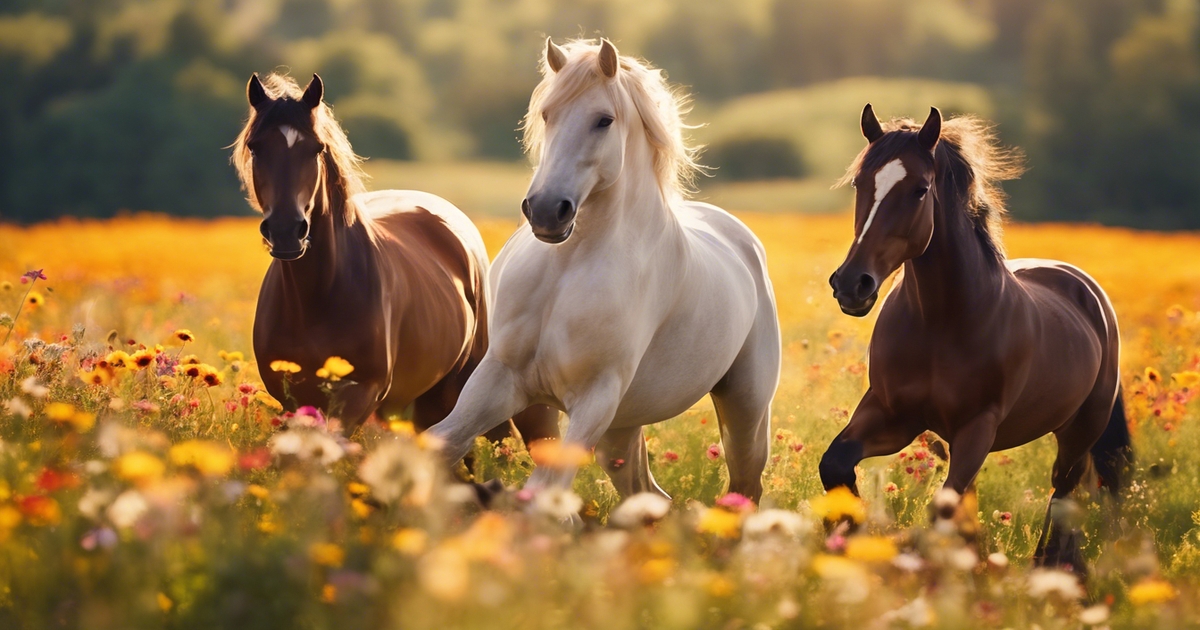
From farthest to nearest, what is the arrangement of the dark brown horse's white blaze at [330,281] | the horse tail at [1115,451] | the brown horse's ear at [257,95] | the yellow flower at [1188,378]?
the yellow flower at [1188,378]
the horse tail at [1115,451]
the brown horse's ear at [257,95]
the dark brown horse's white blaze at [330,281]

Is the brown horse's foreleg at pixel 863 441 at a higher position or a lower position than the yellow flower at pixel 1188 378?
lower

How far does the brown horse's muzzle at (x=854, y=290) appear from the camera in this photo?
15.5 feet

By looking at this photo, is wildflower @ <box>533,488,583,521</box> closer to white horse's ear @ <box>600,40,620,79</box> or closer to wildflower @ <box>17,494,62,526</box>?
wildflower @ <box>17,494,62,526</box>

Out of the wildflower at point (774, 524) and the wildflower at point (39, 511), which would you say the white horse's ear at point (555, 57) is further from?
the wildflower at point (39, 511)

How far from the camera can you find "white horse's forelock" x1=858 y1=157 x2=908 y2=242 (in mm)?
4887


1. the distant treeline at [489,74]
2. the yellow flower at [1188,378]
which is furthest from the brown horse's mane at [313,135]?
the distant treeline at [489,74]

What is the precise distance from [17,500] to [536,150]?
105 inches

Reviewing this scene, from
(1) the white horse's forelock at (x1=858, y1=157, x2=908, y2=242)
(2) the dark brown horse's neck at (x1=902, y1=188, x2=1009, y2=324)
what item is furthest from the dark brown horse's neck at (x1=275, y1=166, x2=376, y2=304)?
(2) the dark brown horse's neck at (x1=902, y1=188, x2=1009, y2=324)

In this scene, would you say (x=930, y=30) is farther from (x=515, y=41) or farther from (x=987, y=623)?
(x=987, y=623)

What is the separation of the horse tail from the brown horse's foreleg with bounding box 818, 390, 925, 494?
1.95 meters

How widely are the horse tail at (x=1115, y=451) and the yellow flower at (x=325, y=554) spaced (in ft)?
16.3

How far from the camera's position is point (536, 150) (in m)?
5.30

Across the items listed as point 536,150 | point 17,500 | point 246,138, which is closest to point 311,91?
point 246,138

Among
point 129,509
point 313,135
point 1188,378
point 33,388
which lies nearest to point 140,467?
point 129,509
